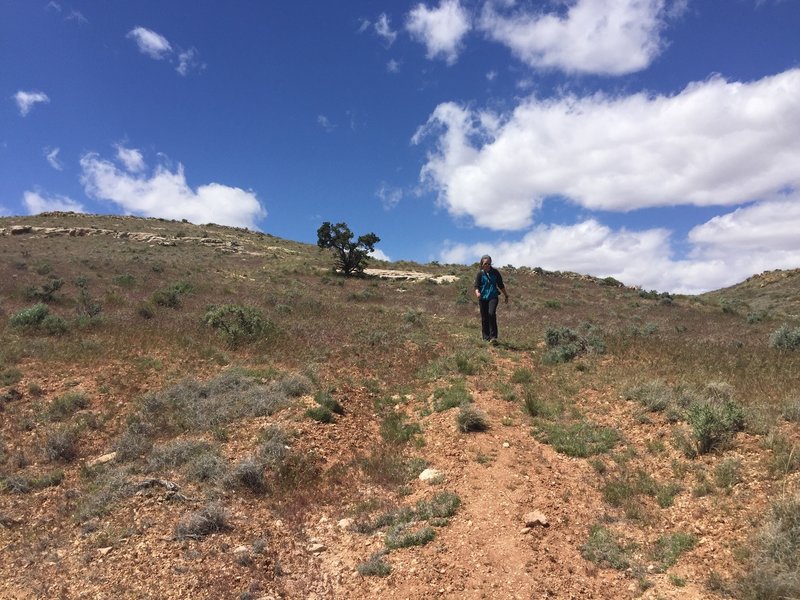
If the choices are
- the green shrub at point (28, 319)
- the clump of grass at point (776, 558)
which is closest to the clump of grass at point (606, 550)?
the clump of grass at point (776, 558)

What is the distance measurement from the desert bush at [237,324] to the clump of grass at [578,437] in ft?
29.9

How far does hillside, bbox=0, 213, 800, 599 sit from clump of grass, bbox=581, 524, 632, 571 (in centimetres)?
3

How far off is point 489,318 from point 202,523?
996cm

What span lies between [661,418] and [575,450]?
163cm

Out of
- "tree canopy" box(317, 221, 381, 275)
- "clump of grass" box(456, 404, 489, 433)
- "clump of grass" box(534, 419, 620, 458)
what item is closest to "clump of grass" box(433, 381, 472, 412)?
"clump of grass" box(456, 404, 489, 433)

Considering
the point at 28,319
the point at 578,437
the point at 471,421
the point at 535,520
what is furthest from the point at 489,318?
the point at 28,319

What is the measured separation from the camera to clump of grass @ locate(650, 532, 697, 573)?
4680mm

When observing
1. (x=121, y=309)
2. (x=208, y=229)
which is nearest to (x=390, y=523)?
(x=121, y=309)

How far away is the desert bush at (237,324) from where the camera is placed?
13.8 m

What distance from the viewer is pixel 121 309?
1717 centimetres

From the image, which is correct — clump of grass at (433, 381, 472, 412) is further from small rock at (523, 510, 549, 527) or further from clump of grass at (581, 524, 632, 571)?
clump of grass at (581, 524, 632, 571)

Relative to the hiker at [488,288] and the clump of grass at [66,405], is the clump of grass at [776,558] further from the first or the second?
the clump of grass at [66,405]

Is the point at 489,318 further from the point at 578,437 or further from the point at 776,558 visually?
the point at 776,558

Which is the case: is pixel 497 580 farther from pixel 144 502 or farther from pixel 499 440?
pixel 144 502
